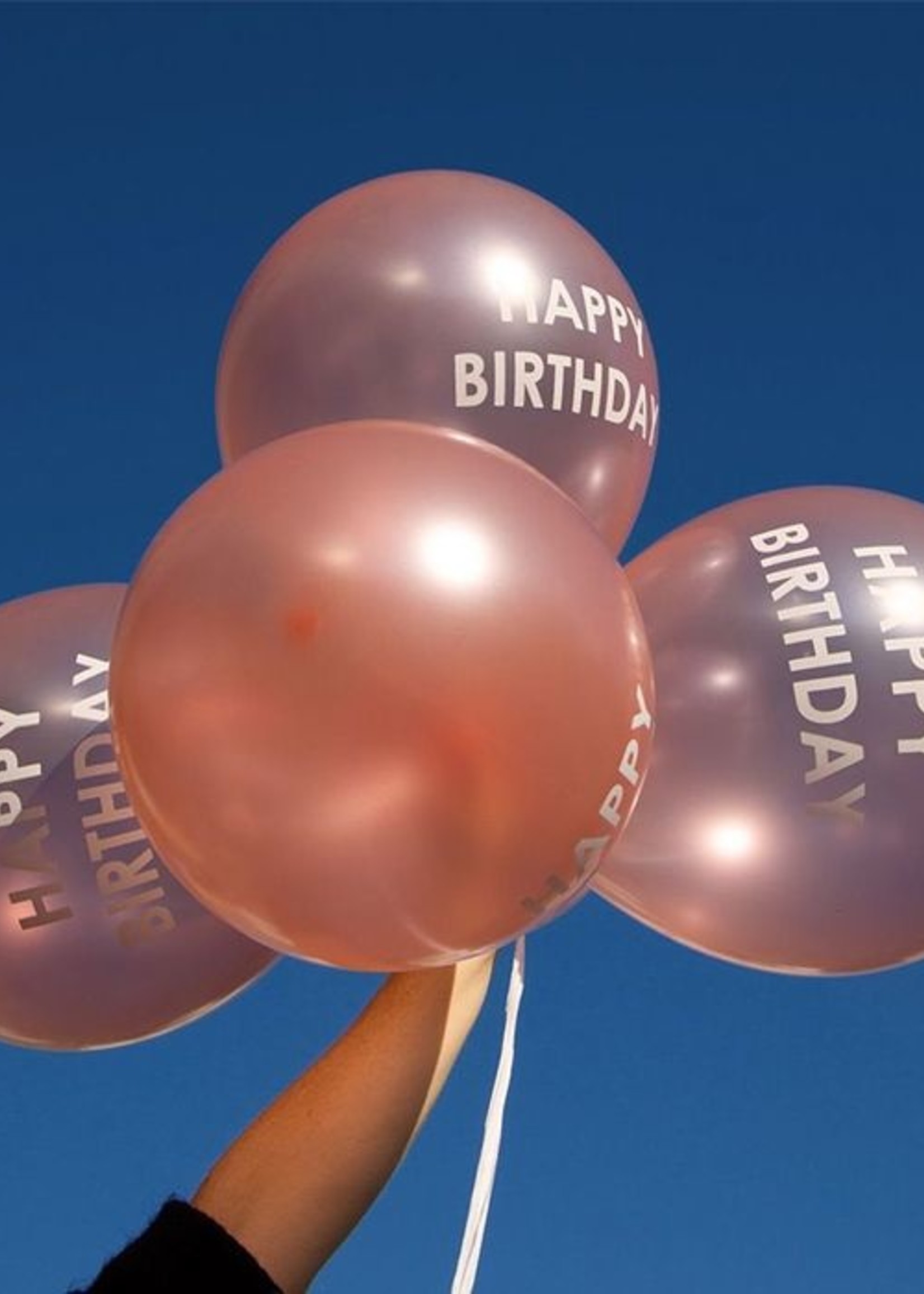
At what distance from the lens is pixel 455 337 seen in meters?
2.84

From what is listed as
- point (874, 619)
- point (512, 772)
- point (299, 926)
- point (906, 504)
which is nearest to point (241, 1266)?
point (299, 926)

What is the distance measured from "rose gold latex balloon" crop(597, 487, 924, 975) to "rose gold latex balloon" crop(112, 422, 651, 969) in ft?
1.34

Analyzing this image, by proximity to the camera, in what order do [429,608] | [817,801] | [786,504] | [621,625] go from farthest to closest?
[786,504]
[817,801]
[621,625]
[429,608]

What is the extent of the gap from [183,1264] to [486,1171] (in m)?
0.45

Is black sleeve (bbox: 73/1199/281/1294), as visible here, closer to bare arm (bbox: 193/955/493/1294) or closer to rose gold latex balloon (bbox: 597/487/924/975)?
bare arm (bbox: 193/955/493/1294)

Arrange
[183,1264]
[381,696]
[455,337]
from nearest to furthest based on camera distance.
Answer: [381,696] < [183,1264] < [455,337]

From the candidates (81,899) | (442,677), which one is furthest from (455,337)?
(81,899)

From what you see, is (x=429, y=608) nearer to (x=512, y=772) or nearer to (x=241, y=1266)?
(x=512, y=772)

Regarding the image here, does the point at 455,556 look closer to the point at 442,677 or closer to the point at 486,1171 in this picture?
the point at 442,677

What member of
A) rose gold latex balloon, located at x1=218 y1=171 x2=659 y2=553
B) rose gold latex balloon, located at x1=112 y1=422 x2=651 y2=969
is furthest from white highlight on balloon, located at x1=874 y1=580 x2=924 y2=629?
rose gold latex balloon, located at x1=112 y1=422 x2=651 y2=969

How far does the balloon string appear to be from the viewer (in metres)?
2.68

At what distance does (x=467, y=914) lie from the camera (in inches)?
90.6

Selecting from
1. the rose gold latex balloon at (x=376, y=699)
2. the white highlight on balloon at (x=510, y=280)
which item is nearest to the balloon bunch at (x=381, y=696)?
the rose gold latex balloon at (x=376, y=699)

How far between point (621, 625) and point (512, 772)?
24 centimetres
